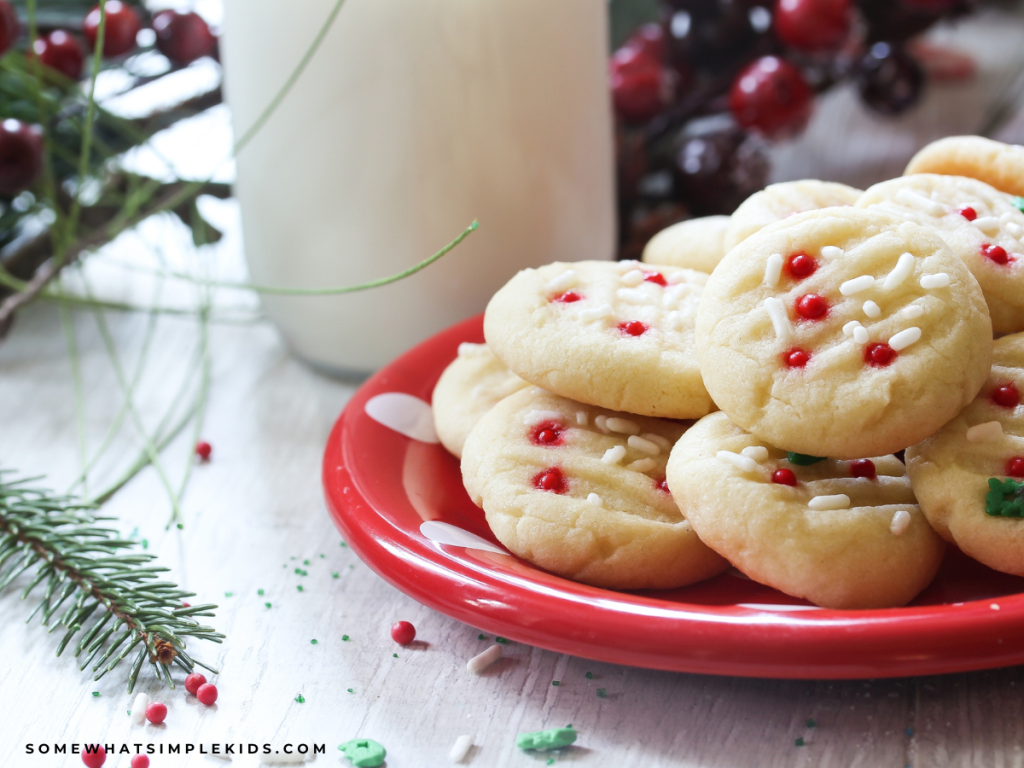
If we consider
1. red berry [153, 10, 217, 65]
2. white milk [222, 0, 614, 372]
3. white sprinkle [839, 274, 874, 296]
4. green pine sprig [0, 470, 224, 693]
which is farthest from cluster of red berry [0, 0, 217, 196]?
white sprinkle [839, 274, 874, 296]

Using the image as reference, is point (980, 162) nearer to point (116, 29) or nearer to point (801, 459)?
point (801, 459)

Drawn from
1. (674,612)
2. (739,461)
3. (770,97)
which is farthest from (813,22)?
(674,612)

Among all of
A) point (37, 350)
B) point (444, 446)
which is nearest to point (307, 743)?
point (444, 446)

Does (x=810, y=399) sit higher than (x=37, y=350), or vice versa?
(x=810, y=399)

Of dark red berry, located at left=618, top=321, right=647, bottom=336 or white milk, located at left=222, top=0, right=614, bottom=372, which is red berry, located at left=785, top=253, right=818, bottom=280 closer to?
dark red berry, located at left=618, top=321, right=647, bottom=336

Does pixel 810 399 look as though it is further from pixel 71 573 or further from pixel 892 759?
pixel 71 573

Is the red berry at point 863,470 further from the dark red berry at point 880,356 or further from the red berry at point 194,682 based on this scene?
the red berry at point 194,682

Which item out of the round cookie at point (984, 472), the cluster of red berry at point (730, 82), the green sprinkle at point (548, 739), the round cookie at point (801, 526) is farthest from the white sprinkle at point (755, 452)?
the cluster of red berry at point (730, 82)
